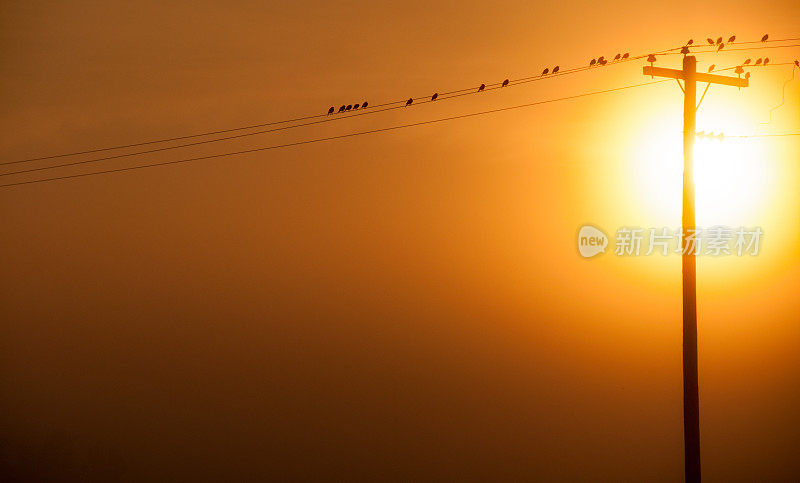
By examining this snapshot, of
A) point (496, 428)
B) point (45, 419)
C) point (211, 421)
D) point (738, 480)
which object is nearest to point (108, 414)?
point (45, 419)

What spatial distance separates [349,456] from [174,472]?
6.27 m

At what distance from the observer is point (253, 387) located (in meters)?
27.6

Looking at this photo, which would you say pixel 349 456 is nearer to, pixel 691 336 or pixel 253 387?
pixel 253 387

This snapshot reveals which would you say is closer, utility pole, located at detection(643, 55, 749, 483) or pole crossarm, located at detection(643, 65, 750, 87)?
utility pole, located at detection(643, 55, 749, 483)

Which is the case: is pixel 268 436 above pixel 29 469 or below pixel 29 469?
above

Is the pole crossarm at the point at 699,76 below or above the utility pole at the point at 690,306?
above

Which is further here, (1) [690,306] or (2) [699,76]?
(2) [699,76]

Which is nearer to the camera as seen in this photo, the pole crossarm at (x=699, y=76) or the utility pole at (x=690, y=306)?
the utility pole at (x=690, y=306)

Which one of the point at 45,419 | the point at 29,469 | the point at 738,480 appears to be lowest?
the point at 29,469

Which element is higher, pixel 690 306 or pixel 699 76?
pixel 699 76

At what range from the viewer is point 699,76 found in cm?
1272

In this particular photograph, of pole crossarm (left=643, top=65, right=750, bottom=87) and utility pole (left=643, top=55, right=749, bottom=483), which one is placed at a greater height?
pole crossarm (left=643, top=65, right=750, bottom=87)

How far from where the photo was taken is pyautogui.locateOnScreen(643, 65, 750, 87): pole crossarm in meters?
12.4

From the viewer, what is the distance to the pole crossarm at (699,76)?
488 inches
